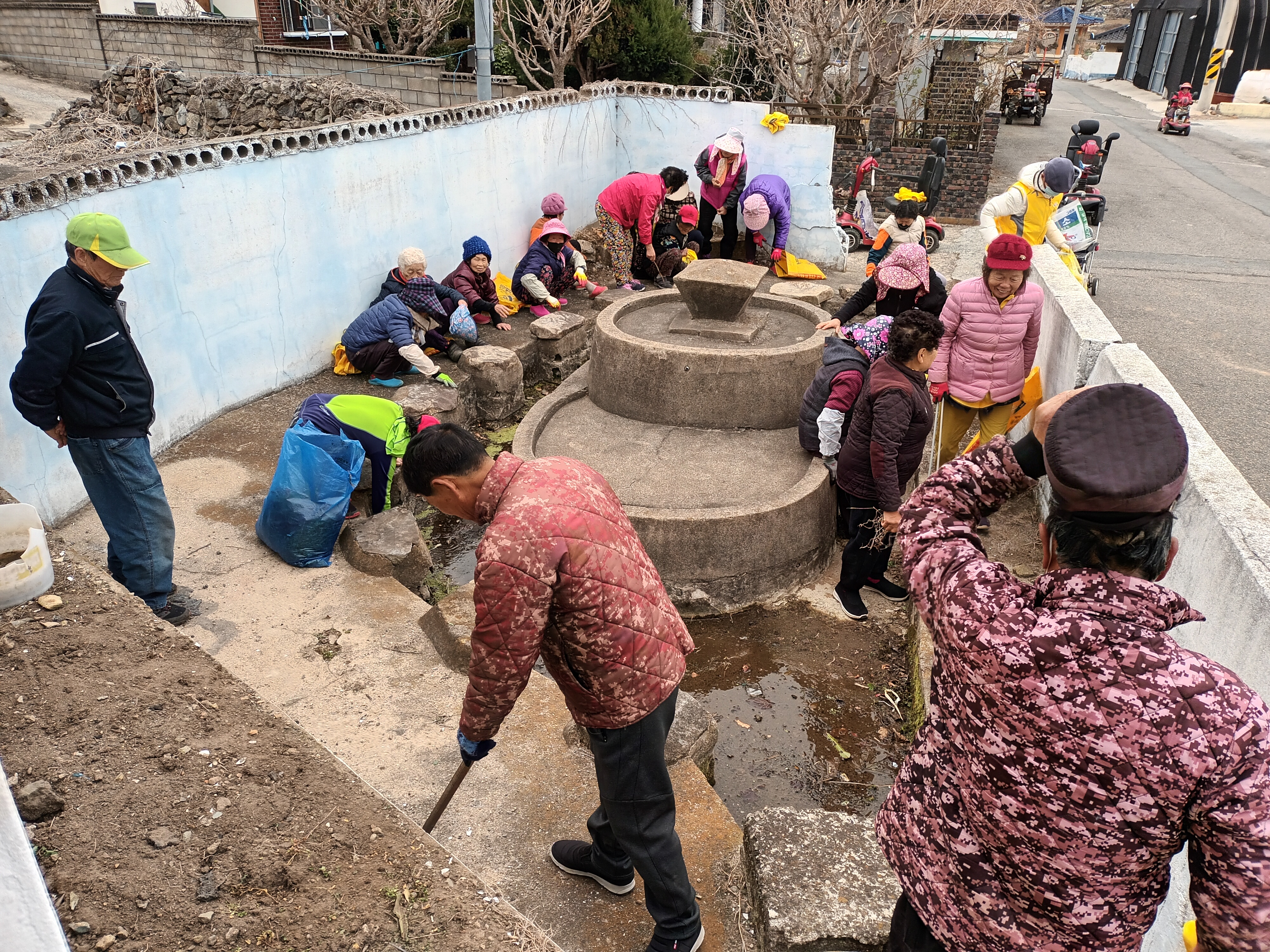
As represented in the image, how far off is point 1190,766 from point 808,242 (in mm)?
9175

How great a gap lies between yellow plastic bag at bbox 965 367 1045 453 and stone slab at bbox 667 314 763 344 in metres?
2.00

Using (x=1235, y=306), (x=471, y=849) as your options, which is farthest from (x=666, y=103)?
(x=471, y=849)

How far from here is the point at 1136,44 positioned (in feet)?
119

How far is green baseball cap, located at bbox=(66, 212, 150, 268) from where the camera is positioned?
332 centimetres

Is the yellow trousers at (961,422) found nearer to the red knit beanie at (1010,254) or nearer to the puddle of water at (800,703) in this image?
the red knit beanie at (1010,254)

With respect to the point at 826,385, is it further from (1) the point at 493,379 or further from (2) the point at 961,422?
(1) the point at 493,379

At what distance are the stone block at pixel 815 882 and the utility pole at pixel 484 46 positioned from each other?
305 inches

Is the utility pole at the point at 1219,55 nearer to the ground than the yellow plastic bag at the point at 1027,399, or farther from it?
farther from it

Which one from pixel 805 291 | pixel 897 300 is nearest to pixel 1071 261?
pixel 897 300

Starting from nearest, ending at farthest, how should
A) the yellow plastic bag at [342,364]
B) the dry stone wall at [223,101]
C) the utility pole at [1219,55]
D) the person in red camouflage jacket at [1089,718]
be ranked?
the person in red camouflage jacket at [1089,718]
the yellow plastic bag at [342,364]
the dry stone wall at [223,101]
the utility pole at [1219,55]

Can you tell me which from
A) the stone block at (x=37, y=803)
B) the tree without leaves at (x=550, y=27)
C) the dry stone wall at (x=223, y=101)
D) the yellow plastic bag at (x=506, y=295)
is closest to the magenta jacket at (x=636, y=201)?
the yellow plastic bag at (x=506, y=295)

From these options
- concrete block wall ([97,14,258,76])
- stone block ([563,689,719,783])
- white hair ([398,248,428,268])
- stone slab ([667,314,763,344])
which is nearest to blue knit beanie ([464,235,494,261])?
white hair ([398,248,428,268])

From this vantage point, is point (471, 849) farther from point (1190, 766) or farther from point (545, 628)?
point (1190, 766)

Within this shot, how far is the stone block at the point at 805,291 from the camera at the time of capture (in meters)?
7.98
